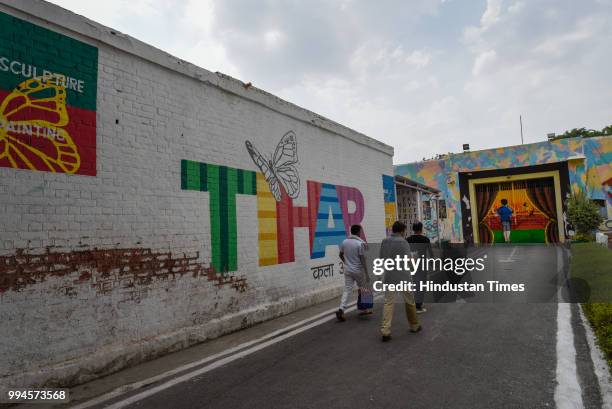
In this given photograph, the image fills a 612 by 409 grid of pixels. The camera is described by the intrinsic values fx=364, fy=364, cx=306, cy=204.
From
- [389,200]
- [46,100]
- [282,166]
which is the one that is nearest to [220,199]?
[282,166]

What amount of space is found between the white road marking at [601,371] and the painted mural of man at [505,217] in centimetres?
1868

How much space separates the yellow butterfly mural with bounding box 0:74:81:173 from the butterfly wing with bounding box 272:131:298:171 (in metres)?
4.23

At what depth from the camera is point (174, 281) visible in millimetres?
5762

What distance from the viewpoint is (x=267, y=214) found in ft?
25.7

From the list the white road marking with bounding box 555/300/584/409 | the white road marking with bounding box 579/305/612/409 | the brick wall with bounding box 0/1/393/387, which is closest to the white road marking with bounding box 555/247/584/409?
the white road marking with bounding box 555/300/584/409

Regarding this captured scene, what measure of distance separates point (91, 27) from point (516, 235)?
2421 cm

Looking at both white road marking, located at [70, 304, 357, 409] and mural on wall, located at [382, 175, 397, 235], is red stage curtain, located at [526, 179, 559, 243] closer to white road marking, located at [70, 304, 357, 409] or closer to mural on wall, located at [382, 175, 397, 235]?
mural on wall, located at [382, 175, 397, 235]

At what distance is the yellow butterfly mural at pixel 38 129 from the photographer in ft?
13.9

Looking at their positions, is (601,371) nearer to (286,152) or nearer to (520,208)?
(286,152)

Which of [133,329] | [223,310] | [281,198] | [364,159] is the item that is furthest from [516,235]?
[133,329]

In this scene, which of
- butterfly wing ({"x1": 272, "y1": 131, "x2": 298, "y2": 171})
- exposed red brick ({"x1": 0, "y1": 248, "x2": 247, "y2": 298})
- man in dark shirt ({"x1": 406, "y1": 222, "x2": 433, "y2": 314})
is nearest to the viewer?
exposed red brick ({"x1": 0, "y1": 248, "x2": 247, "y2": 298})

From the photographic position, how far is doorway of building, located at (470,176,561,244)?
21.5 m

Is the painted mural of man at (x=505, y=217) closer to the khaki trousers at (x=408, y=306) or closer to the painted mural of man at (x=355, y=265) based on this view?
the painted mural of man at (x=355, y=265)

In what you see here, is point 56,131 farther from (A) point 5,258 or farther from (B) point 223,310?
(B) point 223,310
